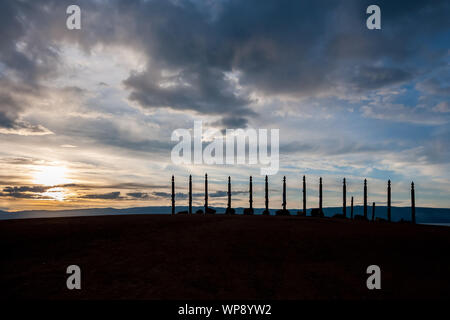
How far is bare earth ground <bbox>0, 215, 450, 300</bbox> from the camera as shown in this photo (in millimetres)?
12609

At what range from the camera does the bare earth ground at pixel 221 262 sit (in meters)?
12.6

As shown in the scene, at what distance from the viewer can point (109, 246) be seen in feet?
59.5

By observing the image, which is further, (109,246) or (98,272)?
(109,246)

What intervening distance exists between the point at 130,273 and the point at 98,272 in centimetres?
152

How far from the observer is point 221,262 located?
50.6ft
